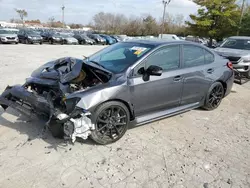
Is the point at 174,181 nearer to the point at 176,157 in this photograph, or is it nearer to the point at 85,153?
the point at 176,157

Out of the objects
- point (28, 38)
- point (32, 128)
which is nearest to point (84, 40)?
point (28, 38)

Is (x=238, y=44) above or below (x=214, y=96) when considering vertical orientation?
above

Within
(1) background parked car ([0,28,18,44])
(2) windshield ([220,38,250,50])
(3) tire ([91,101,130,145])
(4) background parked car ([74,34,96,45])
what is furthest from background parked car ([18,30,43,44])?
(3) tire ([91,101,130,145])

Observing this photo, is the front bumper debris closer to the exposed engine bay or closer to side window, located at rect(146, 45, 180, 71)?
the exposed engine bay

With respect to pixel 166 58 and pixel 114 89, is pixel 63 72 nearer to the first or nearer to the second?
pixel 114 89

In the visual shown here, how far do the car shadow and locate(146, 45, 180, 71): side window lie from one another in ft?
5.45

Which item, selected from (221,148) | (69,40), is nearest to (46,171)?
(221,148)

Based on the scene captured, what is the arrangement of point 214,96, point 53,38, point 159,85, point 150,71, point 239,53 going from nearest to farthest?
point 150,71 → point 159,85 → point 214,96 → point 239,53 → point 53,38

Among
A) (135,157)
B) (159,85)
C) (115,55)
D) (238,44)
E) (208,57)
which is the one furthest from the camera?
(238,44)

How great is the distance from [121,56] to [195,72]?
1469mm

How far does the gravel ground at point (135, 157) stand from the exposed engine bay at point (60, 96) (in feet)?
1.15

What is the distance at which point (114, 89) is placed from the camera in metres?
3.06

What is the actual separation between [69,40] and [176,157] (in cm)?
2389

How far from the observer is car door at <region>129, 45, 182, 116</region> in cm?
331
